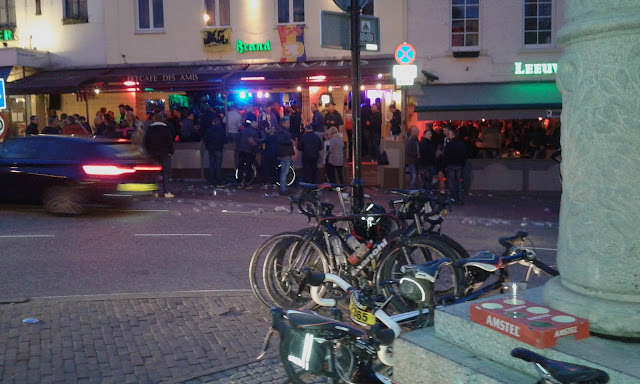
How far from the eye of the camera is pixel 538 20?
21703 millimetres

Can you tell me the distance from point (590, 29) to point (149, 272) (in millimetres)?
6861

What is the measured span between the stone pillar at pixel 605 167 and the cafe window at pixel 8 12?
25758 millimetres

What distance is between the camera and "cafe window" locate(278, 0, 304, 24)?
2338cm

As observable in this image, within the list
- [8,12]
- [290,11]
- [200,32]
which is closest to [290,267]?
[290,11]

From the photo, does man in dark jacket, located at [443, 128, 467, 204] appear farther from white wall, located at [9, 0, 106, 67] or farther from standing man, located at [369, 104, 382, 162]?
white wall, located at [9, 0, 106, 67]

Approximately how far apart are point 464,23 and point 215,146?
8.51 m

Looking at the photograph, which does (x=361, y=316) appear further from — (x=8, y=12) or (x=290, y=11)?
(x=8, y=12)

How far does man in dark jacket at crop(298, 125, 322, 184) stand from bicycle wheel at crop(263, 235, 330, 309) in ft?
37.7

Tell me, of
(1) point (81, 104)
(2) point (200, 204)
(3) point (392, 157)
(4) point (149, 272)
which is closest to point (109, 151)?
(2) point (200, 204)

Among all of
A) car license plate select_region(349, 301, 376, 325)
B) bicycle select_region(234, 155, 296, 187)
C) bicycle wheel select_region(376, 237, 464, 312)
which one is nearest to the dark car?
bicycle select_region(234, 155, 296, 187)

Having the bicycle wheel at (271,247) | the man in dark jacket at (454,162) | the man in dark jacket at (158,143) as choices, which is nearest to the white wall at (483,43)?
the man in dark jacket at (454,162)

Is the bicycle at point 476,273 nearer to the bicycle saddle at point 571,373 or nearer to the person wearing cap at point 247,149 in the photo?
the bicycle saddle at point 571,373

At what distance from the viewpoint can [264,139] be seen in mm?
20078

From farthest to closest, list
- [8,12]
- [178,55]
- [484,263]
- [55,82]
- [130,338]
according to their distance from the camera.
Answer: [8,12]
[178,55]
[55,82]
[130,338]
[484,263]
